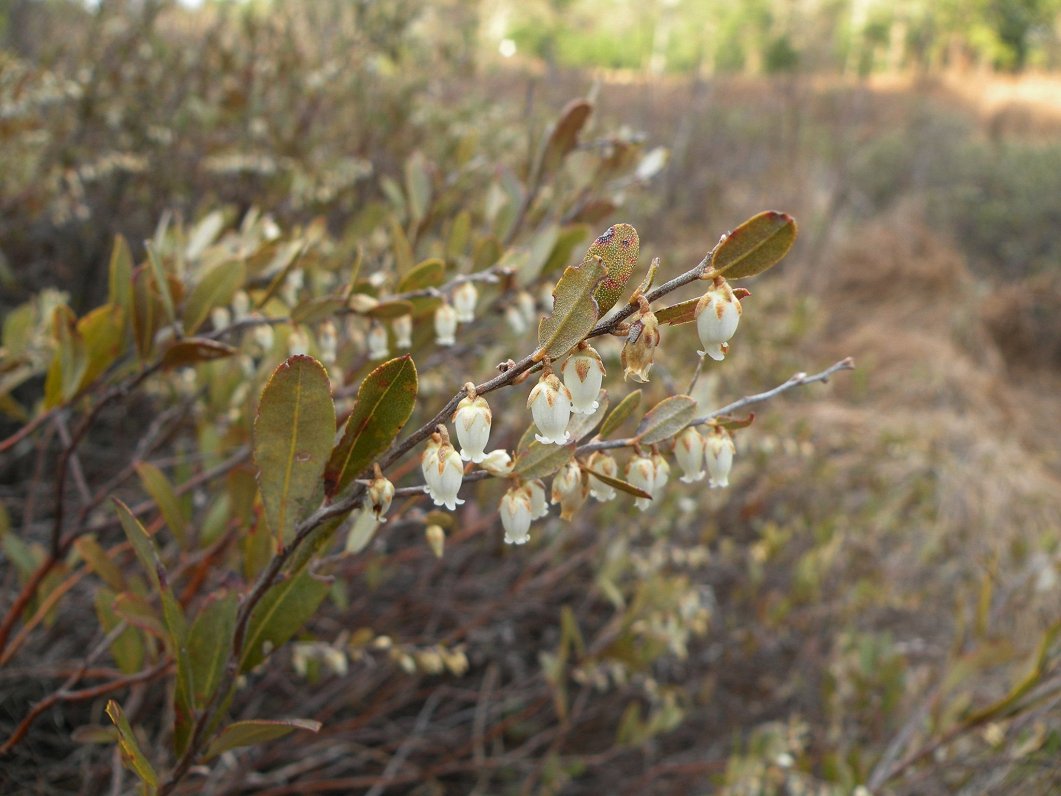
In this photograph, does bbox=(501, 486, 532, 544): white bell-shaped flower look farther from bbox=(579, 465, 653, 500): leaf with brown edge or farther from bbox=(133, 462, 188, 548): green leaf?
bbox=(133, 462, 188, 548): green leaf

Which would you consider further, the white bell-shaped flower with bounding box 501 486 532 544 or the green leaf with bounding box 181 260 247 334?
the green leaf with bounding box 181 260 247 334

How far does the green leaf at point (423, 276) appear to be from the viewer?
114 cm

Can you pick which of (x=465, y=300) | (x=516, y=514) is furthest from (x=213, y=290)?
(x=516, y=514)

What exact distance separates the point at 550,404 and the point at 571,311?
9cm

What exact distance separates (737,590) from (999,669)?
4.12ft

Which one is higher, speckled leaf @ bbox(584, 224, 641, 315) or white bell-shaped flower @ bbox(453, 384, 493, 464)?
speckled leaf @ bbox(584, 224, 641, 315)

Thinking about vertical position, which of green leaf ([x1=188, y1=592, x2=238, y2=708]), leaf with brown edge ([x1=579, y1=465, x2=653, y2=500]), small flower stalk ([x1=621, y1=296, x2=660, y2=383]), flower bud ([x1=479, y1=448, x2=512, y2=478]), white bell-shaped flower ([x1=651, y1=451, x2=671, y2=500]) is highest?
small flower stalk ([x1=621, y1=296, x2=660, y2=383])

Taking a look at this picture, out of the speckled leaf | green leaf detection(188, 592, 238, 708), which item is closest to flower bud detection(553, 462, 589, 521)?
the speckled leaf

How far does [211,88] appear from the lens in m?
3.42

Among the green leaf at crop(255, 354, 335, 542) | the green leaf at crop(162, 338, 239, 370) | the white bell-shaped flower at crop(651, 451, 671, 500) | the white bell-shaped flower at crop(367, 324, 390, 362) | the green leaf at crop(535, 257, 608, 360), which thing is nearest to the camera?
the green leaf at crop(535, 257, 608, 360)

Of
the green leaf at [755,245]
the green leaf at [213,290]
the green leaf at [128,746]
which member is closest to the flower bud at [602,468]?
the green leaf at [755,245]

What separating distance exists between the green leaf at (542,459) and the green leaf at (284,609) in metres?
0.26

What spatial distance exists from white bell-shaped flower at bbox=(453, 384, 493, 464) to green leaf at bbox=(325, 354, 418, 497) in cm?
4

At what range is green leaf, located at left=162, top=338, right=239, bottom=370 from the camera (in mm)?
1091
